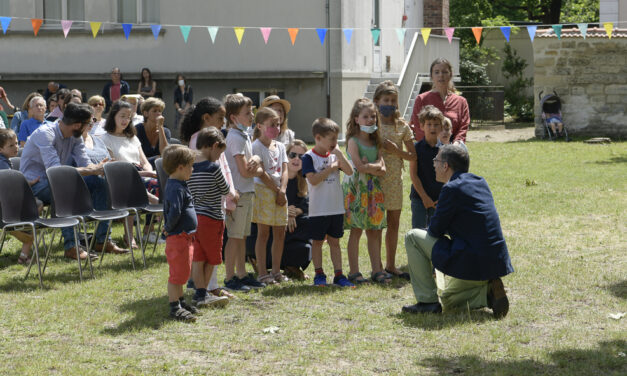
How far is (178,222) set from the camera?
6547 mm

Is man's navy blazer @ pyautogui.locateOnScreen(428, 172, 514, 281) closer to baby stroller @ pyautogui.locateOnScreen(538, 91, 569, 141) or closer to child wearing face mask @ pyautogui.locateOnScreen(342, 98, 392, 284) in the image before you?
child wearing face mask @ pyautogui.locateOnScreen(342, 98, 392, 284)

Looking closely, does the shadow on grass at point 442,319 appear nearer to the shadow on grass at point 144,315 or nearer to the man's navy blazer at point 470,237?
the man's navy blazer at point 470,237

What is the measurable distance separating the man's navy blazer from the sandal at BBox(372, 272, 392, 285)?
1368 millimetres

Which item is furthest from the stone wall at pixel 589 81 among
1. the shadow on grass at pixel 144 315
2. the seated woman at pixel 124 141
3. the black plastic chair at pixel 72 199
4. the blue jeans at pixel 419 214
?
the shadow on grass at pixel 144 315

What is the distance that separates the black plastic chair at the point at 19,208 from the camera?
801 centimetres

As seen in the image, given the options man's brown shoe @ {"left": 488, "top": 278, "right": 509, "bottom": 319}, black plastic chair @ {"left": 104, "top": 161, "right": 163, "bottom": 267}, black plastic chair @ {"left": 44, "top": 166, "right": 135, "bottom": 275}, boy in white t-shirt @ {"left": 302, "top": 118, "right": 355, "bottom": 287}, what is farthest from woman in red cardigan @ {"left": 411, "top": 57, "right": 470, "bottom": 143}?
black plastic chair @ {"left": 44, "top": 166, "right": 135, "bottom": 275}

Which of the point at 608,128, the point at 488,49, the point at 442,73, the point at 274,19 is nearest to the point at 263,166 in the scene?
the point at 442,73

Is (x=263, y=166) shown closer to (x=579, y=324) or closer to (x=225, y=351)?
(x=225, y=351)

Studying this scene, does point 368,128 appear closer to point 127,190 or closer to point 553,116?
point 127,190

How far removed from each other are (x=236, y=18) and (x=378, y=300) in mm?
16608

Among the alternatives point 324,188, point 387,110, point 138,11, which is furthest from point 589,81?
point 324,188

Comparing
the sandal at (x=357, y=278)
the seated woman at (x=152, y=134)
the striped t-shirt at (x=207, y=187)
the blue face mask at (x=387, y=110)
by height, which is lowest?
the sandal at (x=357, y=278)

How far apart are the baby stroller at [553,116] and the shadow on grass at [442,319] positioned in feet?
56.9

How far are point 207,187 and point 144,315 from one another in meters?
1.12
